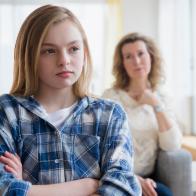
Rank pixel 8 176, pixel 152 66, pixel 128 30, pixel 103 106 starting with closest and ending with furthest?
1. pixel 8 176
2. pixel 103 106
3. pixel 152 66
4. pixel 128 30

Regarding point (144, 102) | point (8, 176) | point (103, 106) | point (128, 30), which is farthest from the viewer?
point (128, 30)

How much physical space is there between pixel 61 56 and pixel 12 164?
0.36m

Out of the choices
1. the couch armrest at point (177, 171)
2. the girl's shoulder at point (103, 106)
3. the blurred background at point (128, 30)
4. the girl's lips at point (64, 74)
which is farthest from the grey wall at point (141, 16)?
the girl's lips at point (64, 74)

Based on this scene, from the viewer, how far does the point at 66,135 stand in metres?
1.15

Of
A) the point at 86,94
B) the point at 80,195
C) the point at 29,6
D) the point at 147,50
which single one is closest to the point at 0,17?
the point at 29,6

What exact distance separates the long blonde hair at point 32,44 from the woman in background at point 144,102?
0.86 m

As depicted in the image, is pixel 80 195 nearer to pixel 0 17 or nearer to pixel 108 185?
pixel 108 185

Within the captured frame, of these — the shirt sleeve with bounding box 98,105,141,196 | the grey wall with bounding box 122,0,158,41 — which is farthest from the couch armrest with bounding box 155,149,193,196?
the grey wall with bounding box 122,0,158,41

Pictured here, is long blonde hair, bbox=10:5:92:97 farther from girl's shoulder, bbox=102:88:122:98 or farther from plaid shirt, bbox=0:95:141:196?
girl's shoulder, bbox=102:88:122:98

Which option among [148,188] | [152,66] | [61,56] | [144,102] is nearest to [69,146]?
[61,56]

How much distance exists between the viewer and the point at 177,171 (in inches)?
76.4

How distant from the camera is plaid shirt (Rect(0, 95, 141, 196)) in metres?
1.11

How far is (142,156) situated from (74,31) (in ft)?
3.37

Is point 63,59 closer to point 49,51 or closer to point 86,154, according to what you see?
point 49,51
